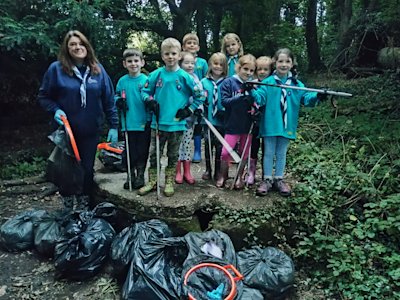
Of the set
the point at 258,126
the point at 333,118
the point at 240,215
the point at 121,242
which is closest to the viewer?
the point at 121,242

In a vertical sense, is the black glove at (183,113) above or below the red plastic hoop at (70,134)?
above

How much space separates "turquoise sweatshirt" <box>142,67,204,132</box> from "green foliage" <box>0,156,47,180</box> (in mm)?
3837

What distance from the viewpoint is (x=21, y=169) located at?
22.4ft

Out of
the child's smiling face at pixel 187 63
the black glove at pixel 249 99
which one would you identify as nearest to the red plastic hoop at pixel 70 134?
the child's smiling face at pixel 187 63

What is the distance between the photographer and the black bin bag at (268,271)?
3342mm

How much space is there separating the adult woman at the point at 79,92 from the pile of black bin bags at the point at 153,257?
86 cm

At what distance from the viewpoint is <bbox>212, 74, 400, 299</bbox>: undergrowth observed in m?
3.49

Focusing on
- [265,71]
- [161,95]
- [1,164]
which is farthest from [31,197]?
[265,71]

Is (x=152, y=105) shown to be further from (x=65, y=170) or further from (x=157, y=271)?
(x=157, y=271)

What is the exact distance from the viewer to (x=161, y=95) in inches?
152

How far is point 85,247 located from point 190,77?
195 centimetres

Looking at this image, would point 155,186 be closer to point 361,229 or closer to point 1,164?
point 361,229

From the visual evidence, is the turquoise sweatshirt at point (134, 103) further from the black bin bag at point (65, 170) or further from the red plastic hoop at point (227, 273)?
the red plastic hoop at point (227, 273)

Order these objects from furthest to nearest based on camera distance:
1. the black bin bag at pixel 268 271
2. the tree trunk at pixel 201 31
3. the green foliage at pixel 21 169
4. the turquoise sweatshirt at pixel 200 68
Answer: the tree trunk at pixel 201 31 < the green foliage at pixel 21 169 < the turquoise sweatshirt at pixel 200 68 < the black bin bag at pixel 268 271
